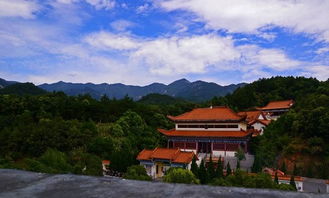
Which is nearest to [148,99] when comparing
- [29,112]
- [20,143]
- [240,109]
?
[240,109]

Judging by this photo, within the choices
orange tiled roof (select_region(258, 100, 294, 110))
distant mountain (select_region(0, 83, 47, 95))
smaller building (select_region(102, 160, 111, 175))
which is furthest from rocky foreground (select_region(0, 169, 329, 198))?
distant mountain (select_region(0, 83, 47, 95))

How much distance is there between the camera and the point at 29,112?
1029 inches

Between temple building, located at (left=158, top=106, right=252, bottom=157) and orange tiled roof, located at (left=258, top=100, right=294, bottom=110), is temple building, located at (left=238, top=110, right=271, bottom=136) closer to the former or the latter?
orange tiled roof, located at (left=258, top=100, right=294, bottom=110)

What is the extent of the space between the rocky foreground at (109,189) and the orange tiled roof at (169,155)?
1744 cm

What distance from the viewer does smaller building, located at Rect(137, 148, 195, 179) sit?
19547 millimetres

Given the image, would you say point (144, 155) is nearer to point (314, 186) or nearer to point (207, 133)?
point (207, 133)

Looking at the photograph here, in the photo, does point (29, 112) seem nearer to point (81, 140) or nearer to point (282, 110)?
point (81, 140)

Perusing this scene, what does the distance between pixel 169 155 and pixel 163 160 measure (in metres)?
0.53

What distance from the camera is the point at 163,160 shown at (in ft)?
65.7

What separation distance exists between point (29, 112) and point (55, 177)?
1034 inches

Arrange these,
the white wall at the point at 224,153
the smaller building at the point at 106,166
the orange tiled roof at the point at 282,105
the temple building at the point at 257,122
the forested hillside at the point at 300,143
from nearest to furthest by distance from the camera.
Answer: the forested hillside at the point at 300,143, the smaller building at the point at 106,166, the white wall at the point at 224,153, the temple building at the point at 257,122, the orange tiled roof at the point at 282,105

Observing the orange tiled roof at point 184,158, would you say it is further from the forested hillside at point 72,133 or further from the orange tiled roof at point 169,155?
the forested hillside at point 72,133

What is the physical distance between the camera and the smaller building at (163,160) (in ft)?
64.1

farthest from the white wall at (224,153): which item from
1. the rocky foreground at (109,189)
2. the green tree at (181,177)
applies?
the rocky foreground at (109,189)
